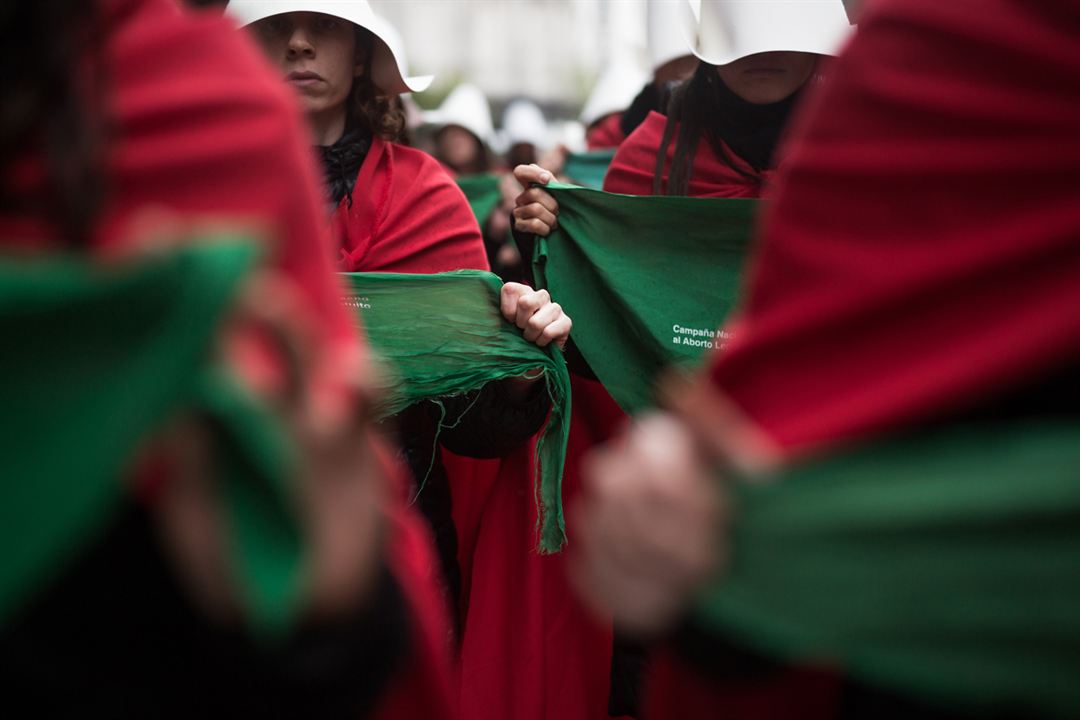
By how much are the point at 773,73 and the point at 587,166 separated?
2564 millimetres

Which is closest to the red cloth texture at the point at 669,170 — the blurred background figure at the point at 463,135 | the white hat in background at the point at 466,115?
the blurred background figure at the point at 463,135

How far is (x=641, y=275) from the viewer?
116 inches

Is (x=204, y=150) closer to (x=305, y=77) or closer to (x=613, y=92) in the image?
(x=305, y=77)

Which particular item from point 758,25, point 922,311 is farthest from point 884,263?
point 758,25

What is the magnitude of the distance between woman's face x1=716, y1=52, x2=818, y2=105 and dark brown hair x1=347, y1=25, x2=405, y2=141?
0.95 metres

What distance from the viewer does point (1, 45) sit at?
1071 mm

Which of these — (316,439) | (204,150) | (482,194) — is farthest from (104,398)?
(482,194)

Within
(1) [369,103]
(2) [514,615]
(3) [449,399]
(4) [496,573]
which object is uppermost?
(1) [369,103]

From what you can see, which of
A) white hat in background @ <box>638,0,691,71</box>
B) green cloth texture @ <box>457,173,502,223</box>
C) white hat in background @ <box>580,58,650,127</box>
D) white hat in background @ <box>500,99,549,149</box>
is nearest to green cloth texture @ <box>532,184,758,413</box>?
white hat in background @ <box>638,0,691,71</box>

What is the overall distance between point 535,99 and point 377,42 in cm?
4039

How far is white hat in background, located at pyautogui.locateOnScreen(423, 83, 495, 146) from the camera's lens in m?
8.25

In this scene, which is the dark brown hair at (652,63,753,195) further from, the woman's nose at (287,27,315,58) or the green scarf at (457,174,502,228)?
the green scarf at (457,174,502,228)

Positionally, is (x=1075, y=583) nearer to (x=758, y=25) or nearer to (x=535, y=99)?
(x=758, y=25)

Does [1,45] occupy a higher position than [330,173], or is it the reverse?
[1,45]
